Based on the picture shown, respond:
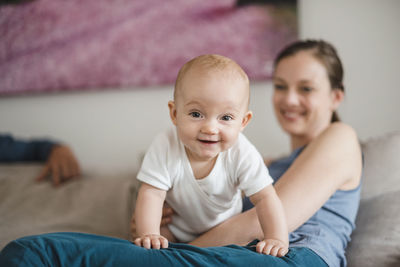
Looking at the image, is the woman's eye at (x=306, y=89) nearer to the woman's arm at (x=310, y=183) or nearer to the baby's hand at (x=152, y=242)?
the woman's arm at (x=310, y=183)

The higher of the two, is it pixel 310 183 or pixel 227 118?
pixel 227 118

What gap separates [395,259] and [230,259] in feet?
1.93

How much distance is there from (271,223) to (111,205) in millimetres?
1162

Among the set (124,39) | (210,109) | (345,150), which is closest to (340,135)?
(345,150)

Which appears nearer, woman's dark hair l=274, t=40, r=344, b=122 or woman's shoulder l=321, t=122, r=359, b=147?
woman's shoulder l=321, t=122, r=359, b=147

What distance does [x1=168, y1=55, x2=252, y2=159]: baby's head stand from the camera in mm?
845

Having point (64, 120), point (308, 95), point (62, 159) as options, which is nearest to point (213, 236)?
point (308, 95)

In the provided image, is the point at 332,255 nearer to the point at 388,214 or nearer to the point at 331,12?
the point at 388,214

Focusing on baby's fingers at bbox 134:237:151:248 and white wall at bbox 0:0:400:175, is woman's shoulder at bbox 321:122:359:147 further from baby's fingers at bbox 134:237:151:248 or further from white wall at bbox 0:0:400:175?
white wall at bbox 0:0:400:175

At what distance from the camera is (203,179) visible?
38.2 inches

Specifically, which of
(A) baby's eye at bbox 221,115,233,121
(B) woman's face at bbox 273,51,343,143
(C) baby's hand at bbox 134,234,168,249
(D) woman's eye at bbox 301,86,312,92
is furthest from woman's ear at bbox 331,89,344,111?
(C) baby's hand at bbox 134,234,168,249

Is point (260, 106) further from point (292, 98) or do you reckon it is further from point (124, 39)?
point (124, 39)

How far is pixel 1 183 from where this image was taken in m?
2.02

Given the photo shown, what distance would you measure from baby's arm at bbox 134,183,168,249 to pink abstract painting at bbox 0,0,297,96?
1.37 meters
